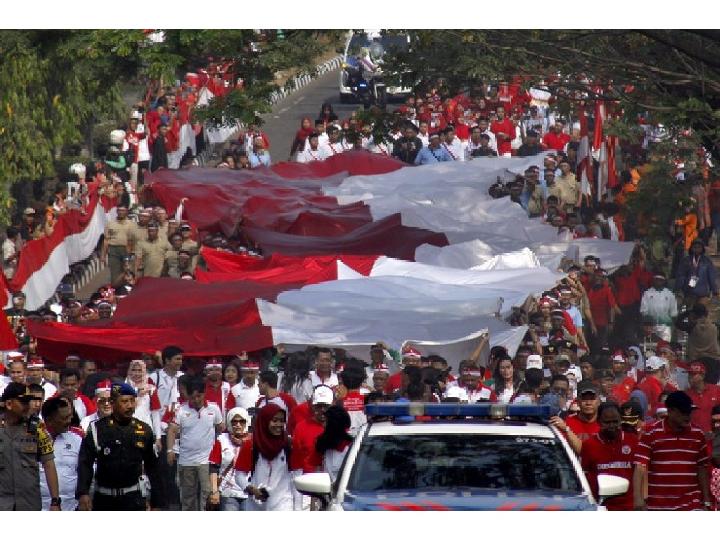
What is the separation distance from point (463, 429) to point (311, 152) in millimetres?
26605

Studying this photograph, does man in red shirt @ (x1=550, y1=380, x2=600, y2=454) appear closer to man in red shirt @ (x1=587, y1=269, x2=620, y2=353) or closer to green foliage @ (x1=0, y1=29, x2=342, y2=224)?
green foliage @ (x1=0, y1=29, x2=342, y2=224)

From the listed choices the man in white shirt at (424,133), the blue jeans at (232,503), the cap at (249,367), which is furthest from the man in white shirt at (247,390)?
the man in white shirt at (424,133)

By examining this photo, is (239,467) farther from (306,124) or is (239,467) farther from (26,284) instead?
(306,124)

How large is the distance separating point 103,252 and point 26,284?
537cm

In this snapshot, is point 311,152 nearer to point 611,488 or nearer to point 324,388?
point 324,388

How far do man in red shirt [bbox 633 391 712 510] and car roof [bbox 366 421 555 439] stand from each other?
0.96 m

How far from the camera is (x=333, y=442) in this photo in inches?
528

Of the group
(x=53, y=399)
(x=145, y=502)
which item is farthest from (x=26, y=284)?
(x=145, y=502)

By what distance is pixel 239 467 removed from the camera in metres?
13.6

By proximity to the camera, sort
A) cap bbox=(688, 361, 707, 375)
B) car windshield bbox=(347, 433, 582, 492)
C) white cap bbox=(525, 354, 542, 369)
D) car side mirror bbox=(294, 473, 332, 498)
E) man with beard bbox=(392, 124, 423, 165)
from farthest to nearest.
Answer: man with beard bbox=(392, 124, 423, 165)
white cap bbox=(525, 354, 542, 369)
cap bbox=(688, 361, 707, 375)
car windshield bbox=(347, 433, 582, 492)
car side mirror bbox=(294, 473, 332, 498)

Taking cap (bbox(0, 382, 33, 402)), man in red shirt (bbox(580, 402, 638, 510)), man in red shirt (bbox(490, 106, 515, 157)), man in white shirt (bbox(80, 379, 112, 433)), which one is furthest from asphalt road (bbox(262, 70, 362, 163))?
man in red shirt (bbox(580, 402, 638, 510))

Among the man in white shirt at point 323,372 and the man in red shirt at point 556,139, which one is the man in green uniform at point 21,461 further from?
the man in red shirt at point 556,139

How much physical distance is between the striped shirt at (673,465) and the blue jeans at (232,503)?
11.2 feet

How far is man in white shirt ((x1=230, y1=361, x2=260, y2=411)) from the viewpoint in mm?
17344
